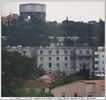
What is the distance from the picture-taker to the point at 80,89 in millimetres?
6762

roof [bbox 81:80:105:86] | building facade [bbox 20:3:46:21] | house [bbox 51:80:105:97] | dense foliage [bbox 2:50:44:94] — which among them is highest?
building facade [bbox 20:3:46:21]

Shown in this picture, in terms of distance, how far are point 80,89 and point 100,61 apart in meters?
0.35

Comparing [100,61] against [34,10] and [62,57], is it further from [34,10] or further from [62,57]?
[34,10]

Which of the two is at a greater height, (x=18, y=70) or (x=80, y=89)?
(x=18, y=70)

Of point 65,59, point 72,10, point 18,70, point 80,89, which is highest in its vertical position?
point 72,10

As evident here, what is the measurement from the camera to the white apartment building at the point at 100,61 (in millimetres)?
6699

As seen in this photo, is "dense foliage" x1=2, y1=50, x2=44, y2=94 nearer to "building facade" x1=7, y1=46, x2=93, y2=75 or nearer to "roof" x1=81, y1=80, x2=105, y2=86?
"building facade" x1=7, y1=46, x2=93, y2=75

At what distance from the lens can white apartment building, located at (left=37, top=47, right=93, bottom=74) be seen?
6754 mm

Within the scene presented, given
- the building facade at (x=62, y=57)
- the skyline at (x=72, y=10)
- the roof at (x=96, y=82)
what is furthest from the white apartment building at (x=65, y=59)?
the skyline at (x=72, y=10)

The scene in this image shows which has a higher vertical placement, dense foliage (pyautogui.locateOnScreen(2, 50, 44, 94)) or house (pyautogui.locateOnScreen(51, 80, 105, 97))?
dense foliage (pyautogui.locateOnScreen(2, 50, 44, 94))

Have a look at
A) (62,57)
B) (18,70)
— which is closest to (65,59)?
(62,57)

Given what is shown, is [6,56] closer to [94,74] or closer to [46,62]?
[46,62]

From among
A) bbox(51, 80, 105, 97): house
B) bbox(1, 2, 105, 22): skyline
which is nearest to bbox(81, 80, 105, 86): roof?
bbox(51, 80, 105, 97): house

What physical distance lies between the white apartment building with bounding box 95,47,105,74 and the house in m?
0.11
